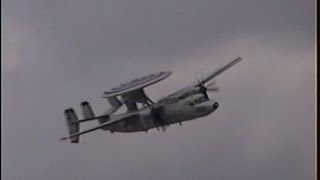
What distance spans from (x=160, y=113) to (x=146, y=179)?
0.19 m

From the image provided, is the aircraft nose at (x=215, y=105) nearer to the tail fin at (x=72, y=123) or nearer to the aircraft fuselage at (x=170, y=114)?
the aircraft fuselage at (x=170, y=114)

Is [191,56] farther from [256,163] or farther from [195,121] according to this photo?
[256,163]

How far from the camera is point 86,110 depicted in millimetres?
1637

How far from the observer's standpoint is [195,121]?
1.62 meters

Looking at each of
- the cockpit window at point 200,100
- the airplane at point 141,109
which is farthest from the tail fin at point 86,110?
the cockpit window at point 200,100

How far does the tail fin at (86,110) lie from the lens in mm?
1631

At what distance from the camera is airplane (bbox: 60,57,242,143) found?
5.32 ft

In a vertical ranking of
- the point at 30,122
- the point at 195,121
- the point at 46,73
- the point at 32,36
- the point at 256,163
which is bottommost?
the point at 256,163

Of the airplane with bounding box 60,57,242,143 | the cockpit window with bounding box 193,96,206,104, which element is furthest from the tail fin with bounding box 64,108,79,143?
the cockpit window with bounding box 193,96,206,104

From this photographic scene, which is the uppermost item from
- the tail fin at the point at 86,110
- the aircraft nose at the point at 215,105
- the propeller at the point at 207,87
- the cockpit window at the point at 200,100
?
the tail fin at the point at 86,110

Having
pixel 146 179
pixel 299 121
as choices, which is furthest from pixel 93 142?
pixel 299 121

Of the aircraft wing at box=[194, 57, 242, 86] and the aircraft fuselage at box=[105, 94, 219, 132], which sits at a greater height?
the aircraft wing at box=[194, 57, 242, 86]

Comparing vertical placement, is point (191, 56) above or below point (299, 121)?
above

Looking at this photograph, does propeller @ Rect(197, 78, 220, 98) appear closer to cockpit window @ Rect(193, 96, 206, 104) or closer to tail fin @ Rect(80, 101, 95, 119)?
cockpit window @ Rect(193, 96, 206, 104)
